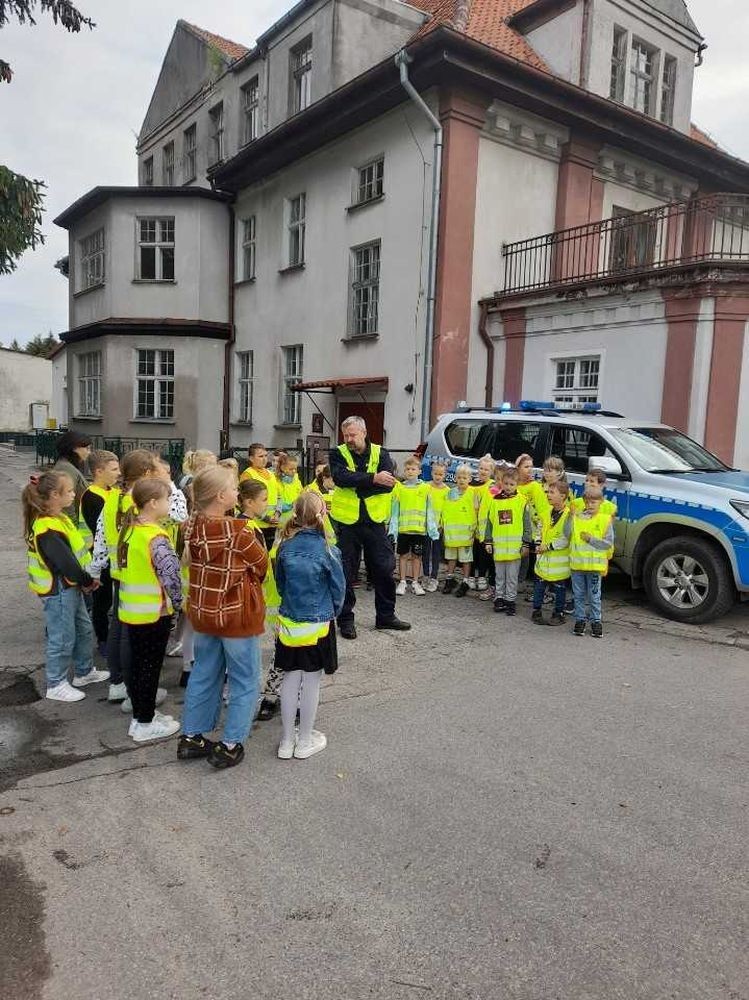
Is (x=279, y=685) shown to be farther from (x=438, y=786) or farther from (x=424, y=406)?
(x=424, y=406)

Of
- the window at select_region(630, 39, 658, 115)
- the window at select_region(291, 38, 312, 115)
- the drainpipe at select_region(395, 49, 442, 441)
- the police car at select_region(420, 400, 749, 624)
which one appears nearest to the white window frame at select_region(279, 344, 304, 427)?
the drainpipe at select_region(395, 49, 442, 441)

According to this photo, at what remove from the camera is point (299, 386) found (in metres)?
16.0

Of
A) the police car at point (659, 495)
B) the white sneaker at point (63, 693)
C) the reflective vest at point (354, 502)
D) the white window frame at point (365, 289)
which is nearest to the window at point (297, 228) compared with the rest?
the white window frame at point (365, 289)

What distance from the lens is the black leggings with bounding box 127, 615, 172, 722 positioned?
4.07 m

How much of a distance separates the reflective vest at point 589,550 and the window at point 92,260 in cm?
1901

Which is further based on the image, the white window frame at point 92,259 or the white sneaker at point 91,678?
the white window frame at point 92,259

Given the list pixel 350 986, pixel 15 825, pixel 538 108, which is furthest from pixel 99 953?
pixel 538 108

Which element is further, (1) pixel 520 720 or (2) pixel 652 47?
(2) pixel 652 47

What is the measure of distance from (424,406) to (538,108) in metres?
6.28

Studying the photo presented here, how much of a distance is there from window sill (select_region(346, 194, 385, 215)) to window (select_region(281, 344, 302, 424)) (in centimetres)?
377

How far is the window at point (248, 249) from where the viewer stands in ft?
65.4

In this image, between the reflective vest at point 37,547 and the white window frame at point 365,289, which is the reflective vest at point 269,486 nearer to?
the reflective vest at point 37,547

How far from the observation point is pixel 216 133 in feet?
70.5

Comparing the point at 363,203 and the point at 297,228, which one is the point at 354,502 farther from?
the point at 297,228
